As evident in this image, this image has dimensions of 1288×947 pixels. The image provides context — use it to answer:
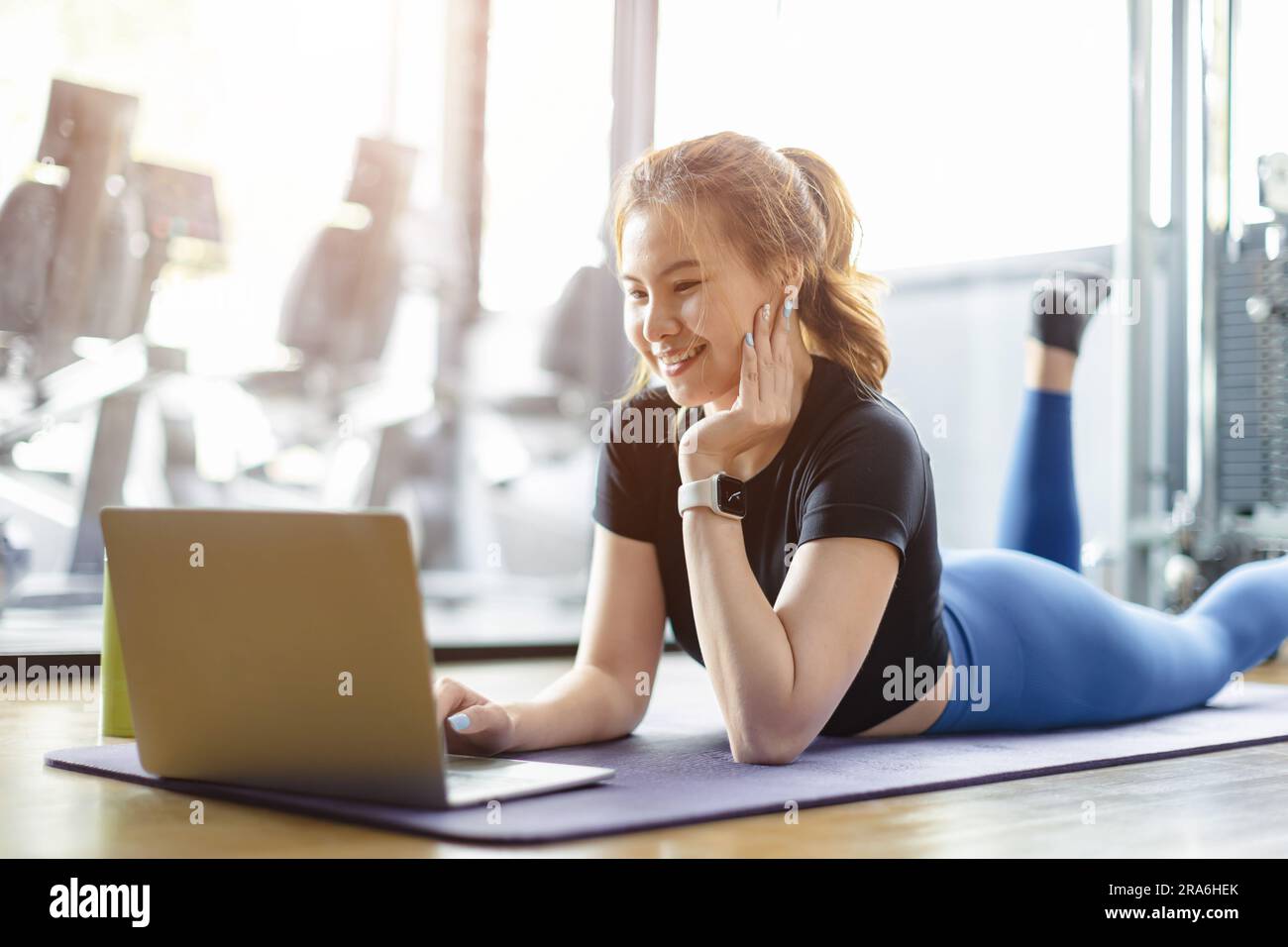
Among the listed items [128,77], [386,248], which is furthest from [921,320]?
[128,77]

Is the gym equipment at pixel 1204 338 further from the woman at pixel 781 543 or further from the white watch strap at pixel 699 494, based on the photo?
the white watch strap at pixel 699 494

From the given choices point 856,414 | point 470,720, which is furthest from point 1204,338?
point 470,720

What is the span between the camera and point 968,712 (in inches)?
67.9

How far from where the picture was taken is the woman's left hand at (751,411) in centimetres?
139

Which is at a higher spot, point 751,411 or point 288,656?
point 751,411

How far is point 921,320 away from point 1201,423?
0.78 meters

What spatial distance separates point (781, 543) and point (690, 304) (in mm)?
281

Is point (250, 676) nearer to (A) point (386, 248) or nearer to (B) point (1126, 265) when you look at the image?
(A) point (386, 248)

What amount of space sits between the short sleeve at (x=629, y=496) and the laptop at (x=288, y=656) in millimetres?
410

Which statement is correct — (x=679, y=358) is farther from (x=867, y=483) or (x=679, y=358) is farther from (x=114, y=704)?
(x=114, y=704)

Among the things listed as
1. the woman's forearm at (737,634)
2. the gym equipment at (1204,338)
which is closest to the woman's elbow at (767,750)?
the woman's forearm at (737,634)

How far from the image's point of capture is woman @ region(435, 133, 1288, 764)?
134 cm

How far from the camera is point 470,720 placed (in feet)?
4.43

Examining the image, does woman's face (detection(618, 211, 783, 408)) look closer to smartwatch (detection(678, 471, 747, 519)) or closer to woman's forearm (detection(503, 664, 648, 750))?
smartwatch (detection(678, 471, 747, 519))
